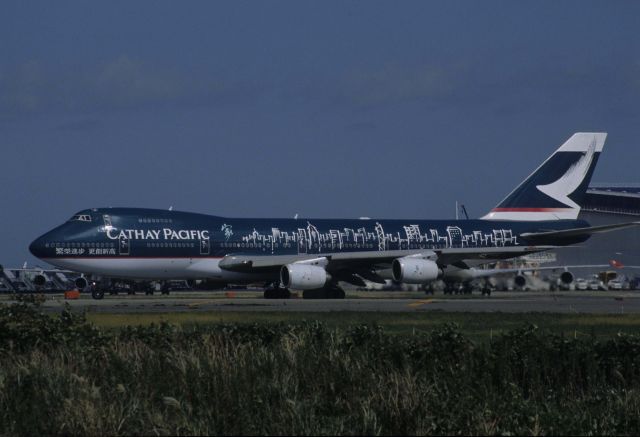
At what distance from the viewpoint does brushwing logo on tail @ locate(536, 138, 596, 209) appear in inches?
2785

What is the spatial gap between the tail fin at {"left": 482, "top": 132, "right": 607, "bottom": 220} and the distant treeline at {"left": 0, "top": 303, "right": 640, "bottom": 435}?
166ft

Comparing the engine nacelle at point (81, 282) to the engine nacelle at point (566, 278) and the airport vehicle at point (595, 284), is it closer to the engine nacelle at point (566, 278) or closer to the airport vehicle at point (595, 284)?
the engine nacelle at point (566, 278)

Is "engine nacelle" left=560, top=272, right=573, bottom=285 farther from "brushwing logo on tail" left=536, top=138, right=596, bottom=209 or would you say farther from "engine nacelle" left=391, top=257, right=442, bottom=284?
"engine nacelle" left=391, top=257, right=442, bottom=284

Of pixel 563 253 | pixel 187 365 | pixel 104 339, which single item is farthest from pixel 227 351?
pixel 563 253

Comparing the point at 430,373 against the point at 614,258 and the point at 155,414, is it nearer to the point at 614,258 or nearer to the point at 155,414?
the point at 155,414

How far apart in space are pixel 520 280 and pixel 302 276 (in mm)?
25394

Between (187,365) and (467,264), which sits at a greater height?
(467,264)

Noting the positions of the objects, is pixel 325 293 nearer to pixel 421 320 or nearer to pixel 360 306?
pixel 360 306

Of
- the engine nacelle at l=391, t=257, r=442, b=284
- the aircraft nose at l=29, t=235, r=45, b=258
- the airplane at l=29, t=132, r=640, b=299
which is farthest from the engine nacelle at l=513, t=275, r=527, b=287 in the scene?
the aircraft nose at l=29, t=235, r=45, b=258

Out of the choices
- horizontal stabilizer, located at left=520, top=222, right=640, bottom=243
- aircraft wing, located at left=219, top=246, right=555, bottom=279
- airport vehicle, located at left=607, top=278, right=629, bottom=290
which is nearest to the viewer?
aircraft wing, located at left=219, top=246, right=555, bottom=279

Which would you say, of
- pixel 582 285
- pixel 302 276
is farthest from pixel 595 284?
pixel 302 276

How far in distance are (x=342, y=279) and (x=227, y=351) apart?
1738 inches

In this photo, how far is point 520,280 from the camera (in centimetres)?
7819

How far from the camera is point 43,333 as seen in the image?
72.0ft
